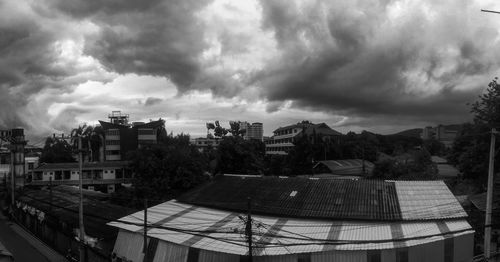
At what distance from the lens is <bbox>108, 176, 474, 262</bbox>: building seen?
21.4 metres

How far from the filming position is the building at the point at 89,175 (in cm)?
6775

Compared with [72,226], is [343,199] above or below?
above

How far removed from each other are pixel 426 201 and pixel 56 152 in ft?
277

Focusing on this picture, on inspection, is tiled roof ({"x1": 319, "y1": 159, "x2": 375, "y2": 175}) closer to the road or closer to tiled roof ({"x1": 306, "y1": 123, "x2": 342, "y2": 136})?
tiled roof ({"x1": 306, "y1": 123, "x2": 342, "y2": 136})

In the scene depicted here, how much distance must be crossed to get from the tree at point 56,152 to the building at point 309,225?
6217cm

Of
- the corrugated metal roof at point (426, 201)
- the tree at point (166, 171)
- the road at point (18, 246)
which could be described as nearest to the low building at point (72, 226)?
the road at point (18, 246)

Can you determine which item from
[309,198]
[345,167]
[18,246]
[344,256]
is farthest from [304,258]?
[345,167]

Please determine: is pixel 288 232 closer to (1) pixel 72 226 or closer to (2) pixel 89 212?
(1) pixel 72 226

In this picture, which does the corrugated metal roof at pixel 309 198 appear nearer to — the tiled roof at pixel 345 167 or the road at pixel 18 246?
the road at pixel 18 246

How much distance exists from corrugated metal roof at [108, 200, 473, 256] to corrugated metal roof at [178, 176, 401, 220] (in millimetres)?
827

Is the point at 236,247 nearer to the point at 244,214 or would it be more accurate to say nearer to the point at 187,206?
the point at 244,214

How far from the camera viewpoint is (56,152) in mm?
90312

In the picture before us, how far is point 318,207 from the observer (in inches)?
1132

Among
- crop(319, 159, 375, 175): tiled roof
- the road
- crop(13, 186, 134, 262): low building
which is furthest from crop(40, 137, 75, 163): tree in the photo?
crop(319, 159, 375, 175): tiled roof
